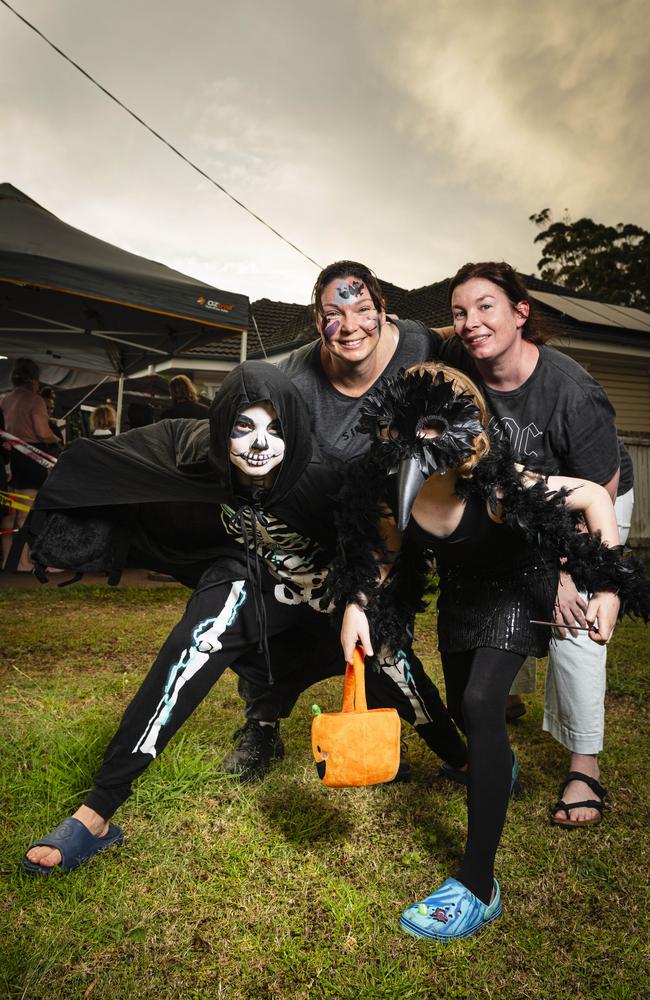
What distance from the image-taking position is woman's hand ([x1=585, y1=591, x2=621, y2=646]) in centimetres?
199

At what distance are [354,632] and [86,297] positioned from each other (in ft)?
17.1

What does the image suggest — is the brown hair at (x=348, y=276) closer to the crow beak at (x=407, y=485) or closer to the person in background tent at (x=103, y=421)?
the crow beak at (x=407, y=485)

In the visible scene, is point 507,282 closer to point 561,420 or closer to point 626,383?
point 561,420

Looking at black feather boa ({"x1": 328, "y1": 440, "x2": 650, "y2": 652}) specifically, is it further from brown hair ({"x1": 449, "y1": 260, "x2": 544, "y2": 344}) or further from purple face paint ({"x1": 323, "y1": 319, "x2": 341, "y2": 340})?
brown hair ({"x1": 449, "y1": 260, "x2": 544, "y2": 344})

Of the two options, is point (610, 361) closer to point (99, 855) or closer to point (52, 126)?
point (52, 126)

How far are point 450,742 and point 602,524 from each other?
1.23 meters

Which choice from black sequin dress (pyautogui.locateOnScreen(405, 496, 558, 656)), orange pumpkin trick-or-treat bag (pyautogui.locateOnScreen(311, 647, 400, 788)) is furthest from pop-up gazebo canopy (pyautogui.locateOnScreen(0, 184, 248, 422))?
orange pumpkin trick-or-treat bag (pyautogui.locateOnScreen(311, 647, 400, 788))

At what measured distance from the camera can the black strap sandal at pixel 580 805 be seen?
2641 mm

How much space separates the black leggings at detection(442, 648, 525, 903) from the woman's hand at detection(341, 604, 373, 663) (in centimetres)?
32

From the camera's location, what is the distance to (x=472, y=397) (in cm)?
200

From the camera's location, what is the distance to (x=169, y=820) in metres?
2.53

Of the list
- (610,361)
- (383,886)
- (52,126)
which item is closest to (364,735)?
(383,886)

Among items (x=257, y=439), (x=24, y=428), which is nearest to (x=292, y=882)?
(x=257, y=439)

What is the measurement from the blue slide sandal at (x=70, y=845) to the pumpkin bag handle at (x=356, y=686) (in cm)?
86
